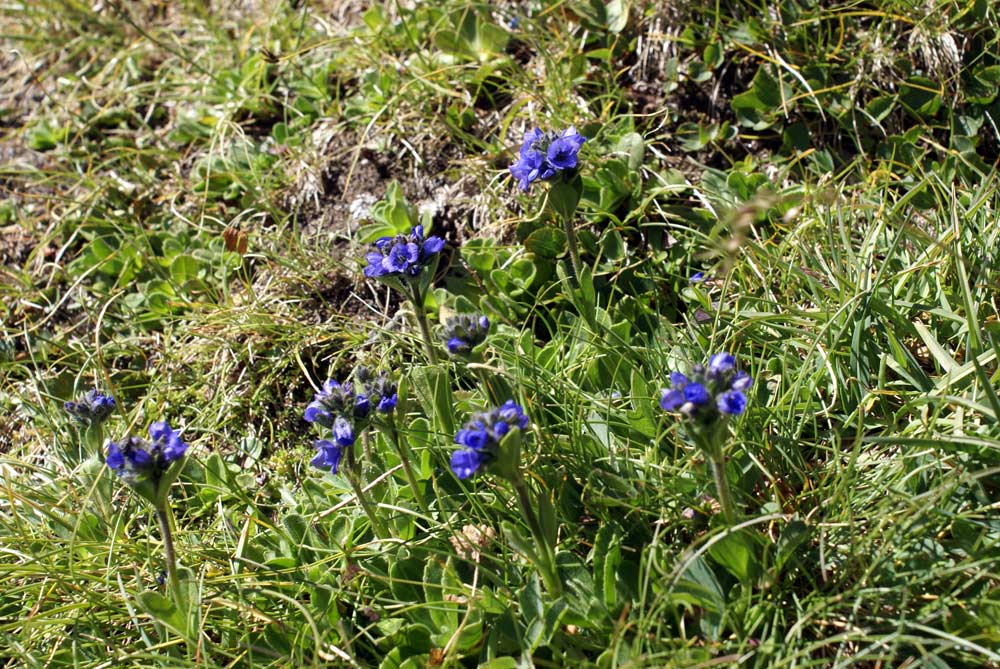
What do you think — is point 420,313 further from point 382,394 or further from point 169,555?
point 169,555

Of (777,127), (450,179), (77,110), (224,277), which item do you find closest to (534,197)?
(450,179)

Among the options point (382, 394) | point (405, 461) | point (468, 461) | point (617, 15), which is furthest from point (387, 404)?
point (617, 15)

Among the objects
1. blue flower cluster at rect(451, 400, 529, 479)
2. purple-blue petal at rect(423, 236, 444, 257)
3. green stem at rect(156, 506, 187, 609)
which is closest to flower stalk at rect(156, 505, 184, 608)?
green stem at rect(156, 506, 187, 609)

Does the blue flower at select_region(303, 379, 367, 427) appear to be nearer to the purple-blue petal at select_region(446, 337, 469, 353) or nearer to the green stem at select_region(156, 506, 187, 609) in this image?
the purple-blue petal at select_region(446, 337, 469, 353)

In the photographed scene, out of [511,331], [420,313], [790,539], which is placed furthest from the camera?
[511,331]

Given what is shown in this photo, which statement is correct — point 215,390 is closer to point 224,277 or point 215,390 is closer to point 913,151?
point 224,277

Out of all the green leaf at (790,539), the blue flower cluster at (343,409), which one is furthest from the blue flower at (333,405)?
the green leaf at (790,539)
